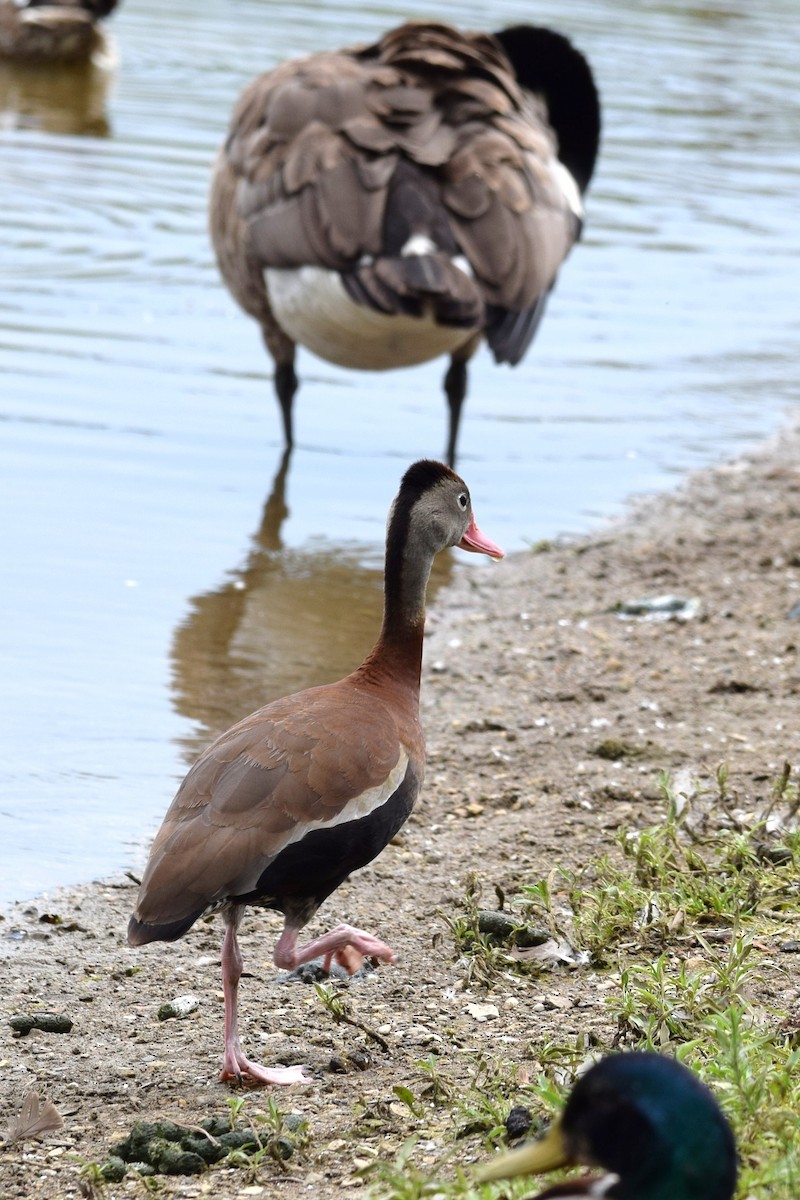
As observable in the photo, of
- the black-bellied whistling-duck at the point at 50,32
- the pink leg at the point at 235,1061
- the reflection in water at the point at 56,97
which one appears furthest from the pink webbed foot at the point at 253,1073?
the black-bellied whistling-duck at the point at 50,32

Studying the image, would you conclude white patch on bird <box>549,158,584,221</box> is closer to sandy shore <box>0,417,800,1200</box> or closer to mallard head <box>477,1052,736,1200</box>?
sandy shore <box>0,417,800,1200</box>

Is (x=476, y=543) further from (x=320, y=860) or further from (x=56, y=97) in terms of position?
(x=56, y=97)

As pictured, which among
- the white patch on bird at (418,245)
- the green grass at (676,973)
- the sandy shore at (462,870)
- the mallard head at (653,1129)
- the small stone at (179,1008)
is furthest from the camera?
the white patch on bird at (418,245)

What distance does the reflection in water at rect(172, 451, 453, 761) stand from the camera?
6.93 meters

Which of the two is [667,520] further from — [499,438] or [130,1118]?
[130,1118]

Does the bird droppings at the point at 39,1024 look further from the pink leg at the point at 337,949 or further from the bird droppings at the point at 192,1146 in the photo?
the bird droppings at the point at 192,1146

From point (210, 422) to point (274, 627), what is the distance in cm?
292

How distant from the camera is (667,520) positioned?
9305mm

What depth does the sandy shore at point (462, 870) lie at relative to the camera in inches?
155

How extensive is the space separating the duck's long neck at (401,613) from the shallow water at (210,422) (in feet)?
4.09

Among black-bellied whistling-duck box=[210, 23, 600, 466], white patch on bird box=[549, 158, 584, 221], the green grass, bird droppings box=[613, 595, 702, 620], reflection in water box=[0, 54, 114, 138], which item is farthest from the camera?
reflection in water box=[0, 54, 114, 138]

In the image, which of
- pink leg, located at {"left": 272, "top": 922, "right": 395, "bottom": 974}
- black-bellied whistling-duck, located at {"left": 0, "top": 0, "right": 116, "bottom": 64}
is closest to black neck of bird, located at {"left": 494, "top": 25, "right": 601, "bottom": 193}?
pink leg, located at {"left": 272, "top": 922, "right": 395, "bottom": 974}

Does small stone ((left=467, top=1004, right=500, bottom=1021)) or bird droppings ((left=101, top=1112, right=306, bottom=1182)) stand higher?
bird droppings ((left=101, top=1112, right=306, bottom=1182))

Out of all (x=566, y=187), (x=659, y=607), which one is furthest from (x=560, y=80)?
(x=659, y=607)
